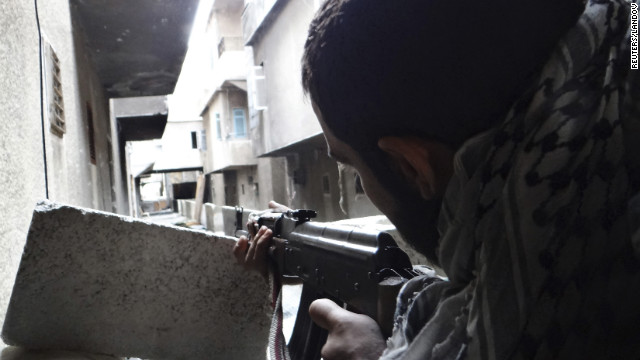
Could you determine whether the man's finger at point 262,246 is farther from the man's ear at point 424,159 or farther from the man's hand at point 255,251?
the man's ear at point 424,159

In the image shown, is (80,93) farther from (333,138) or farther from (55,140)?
(333,138)

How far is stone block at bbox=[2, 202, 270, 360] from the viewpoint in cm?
156

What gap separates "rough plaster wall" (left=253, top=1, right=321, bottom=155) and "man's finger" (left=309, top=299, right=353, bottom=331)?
25.7 ft

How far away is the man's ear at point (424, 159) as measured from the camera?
804 millimetres

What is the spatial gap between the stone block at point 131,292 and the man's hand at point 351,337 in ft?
2.91

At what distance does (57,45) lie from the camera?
2.66 metres

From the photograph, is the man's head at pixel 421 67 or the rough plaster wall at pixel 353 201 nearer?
the man's head at pixel 421 67

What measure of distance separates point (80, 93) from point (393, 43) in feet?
11.3

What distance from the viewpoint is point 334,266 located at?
1.28 meters

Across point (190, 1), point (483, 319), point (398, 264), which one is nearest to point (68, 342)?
point (398, 264)

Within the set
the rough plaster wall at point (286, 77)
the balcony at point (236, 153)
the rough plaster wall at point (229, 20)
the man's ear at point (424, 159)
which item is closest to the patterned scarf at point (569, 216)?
the man's ear at point (424, 159)

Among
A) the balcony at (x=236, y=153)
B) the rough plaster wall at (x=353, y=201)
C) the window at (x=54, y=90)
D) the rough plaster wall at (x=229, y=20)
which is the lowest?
the rough plaster wall at (x=353, y=201)
